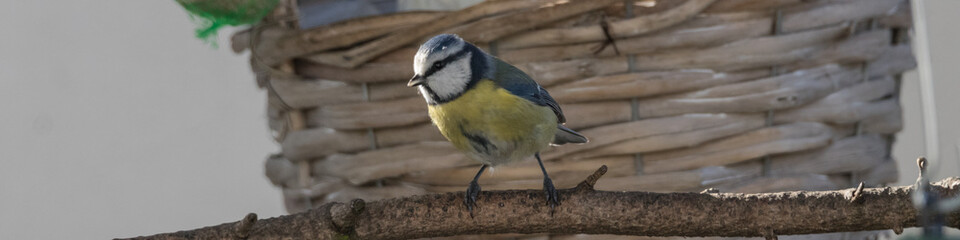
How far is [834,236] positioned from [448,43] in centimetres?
53

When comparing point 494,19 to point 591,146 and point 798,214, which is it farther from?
point 798,214

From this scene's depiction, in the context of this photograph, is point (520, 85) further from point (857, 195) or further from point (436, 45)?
point (857, 195)

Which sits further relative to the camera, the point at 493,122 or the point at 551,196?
the point at 493,122

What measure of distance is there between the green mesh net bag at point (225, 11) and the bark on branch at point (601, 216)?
0.29m

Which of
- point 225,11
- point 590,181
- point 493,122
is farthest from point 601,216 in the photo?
point 225,11

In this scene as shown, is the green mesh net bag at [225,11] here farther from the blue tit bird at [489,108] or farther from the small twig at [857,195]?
the small twig at [857,195]

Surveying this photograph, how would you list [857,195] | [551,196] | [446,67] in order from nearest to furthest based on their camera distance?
[857,195] → [551,196] → [446,67]

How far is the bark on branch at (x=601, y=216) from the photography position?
70 centimetres

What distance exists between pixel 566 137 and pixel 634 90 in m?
0.09

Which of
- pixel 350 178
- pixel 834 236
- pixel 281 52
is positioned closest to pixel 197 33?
pixel 281 52

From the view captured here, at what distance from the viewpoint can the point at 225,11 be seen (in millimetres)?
988

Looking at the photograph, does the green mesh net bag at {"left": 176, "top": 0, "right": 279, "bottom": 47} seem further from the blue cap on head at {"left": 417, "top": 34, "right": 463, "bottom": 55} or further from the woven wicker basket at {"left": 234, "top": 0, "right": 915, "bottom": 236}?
the blue cap on head at {"left": 417, "top": 34, "right": 463, "bottom": 55}

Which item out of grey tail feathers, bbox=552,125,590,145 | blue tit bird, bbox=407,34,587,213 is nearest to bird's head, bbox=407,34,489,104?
blue tit bird, bbox=407,34,587,213

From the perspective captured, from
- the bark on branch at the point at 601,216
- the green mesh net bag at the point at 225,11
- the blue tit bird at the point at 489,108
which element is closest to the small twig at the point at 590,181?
the bark on branch at the point at 601,216
